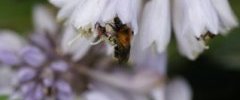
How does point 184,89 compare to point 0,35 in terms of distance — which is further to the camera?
point 0,35

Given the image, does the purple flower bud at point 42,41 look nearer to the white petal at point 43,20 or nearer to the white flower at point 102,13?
the white petal at point 43,20

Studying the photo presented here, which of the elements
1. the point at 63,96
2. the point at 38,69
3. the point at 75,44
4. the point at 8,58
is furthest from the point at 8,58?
the point at 75,44

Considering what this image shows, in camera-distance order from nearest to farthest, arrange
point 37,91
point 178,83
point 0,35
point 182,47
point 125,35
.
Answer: point 125,35
point 182,47
point 37,91
point 178,83
point 0,35

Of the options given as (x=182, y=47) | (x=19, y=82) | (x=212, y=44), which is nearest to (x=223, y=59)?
(x=212, y=44)

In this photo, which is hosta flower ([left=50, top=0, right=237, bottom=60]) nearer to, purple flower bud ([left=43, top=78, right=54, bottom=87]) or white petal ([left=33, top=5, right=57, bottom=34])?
purple flower bud ([left=43, top=78, right=54, bottom=87])

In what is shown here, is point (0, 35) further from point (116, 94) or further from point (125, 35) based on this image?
point (125, 35)

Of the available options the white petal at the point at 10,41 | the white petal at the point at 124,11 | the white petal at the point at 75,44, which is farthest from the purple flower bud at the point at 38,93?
the white petal at the point at 124,11

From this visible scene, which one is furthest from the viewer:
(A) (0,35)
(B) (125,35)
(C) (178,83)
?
(A) (0,35)

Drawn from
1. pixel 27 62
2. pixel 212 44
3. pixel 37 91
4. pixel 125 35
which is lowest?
pixel 125 35
